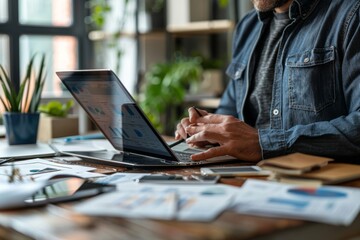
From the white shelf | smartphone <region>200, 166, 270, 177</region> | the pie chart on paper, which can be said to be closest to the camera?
the pie chart on paper

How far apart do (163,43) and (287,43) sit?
7.83 ft

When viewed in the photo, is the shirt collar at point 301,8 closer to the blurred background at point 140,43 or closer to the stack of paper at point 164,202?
the stack of paper at point 164,202

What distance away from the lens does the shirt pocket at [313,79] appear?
1.68 m

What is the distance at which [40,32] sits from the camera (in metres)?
4.17

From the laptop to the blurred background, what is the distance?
78.8 inches

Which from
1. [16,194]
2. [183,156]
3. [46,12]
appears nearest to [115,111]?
[183,156]

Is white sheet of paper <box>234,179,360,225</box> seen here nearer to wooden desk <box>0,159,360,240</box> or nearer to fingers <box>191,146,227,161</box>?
wooden desk <box>0,159,360,240</box>

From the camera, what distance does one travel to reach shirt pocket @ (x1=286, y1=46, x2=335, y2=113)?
66.0 inches

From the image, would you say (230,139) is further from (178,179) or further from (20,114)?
(20,114)

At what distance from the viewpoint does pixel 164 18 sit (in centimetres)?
397

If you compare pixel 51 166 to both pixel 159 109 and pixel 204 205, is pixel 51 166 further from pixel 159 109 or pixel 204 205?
pixel 159 109

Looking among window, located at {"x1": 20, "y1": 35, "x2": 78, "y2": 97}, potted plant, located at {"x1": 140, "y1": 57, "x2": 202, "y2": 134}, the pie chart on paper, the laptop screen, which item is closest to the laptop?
the laptop screen

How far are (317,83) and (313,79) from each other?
2cm

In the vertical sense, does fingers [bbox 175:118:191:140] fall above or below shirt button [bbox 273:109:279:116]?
below
